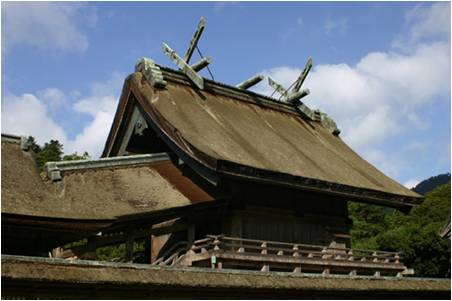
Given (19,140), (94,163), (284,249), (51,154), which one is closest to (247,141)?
(284,249)

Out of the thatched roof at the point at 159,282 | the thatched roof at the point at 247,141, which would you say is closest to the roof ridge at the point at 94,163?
the thatched roof at the point at 247,141

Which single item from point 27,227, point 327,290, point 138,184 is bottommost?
point 327,290

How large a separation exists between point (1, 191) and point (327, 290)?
7.58 meters

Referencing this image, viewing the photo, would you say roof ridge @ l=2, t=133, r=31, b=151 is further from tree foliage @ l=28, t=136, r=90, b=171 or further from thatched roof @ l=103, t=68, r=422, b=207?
tree foliage @ l=28, t=136, r=90, b=171

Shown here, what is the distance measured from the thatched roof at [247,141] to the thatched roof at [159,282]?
282cm

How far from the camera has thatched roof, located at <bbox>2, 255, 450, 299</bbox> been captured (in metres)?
10.1

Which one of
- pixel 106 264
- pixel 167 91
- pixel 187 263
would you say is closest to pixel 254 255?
pixel 187 263

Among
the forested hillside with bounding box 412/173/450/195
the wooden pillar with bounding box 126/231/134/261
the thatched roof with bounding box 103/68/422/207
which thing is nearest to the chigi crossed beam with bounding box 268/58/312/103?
the thatched roof with bounding box 103/68/422/207

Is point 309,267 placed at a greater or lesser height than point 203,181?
lesser

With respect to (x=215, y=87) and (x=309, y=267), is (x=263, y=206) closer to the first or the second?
(x=309, y=267)

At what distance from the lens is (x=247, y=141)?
17.7 metres

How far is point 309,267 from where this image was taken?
16.4 metres

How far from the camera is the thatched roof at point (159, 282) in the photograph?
10117 mm

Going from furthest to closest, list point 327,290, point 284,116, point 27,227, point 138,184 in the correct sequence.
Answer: point 284,116 < point 138,184 < point 327,290 < point 27,227
